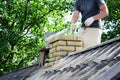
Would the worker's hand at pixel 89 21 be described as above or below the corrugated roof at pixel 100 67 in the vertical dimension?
above

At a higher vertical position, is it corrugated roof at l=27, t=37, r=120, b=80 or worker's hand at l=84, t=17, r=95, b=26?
worker's hand at l=84, t=17, r=95, b=26

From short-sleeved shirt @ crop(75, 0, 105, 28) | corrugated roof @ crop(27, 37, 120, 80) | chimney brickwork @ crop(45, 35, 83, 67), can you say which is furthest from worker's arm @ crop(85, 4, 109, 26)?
chimney brickwork @ crop(45, 35, 83, 67)

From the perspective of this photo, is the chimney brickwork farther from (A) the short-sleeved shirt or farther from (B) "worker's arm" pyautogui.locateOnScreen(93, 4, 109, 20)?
(B) "worker's arm" pyautogui.locateOnScreen(93, 4, 109, 20)

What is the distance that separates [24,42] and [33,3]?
358 centimetres

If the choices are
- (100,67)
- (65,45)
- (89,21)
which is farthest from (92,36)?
(100,67)

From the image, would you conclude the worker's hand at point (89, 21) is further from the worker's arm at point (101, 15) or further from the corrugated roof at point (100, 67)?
the corrugated roof at point (100, 67)

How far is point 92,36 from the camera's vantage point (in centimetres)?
768

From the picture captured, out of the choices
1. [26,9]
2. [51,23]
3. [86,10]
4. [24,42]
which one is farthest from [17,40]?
[86,10]

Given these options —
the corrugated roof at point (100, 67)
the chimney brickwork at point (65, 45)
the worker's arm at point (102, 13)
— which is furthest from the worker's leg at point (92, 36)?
the corrugated roof at point (100, 67)

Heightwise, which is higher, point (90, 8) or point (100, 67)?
point (90, 8)

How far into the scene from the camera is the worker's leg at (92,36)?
7519 millimetres

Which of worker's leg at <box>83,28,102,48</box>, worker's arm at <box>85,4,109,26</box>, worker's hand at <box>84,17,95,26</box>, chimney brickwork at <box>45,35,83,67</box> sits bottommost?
chimney brickwork at <box>45,35,83,67</box>

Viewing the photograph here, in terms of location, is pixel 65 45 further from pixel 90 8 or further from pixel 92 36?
pixel 90 8

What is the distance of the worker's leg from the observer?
24.7ft
